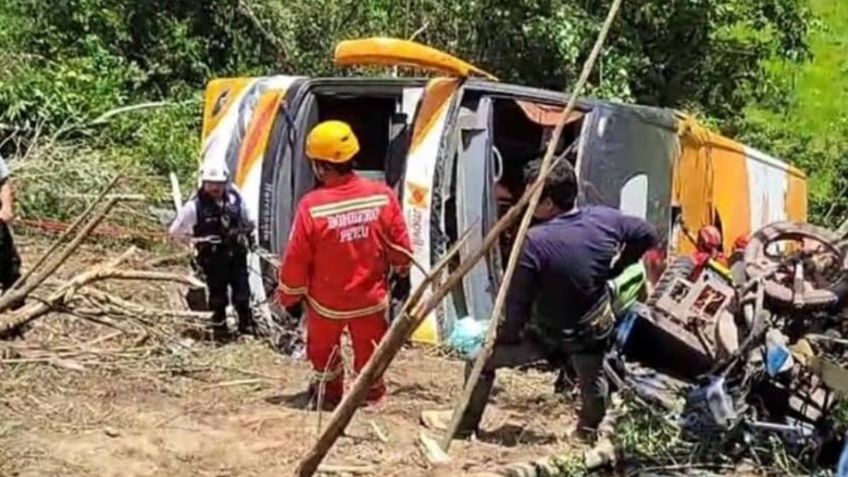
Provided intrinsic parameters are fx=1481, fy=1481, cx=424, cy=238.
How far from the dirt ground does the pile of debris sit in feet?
1.79

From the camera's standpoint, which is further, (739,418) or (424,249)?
(424,249)

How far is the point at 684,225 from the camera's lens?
969cm

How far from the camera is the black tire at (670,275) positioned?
23.0 feet

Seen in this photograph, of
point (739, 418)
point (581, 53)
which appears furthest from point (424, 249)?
point (581, 53)

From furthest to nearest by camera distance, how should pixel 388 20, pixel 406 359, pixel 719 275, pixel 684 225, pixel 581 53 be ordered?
pixel 388 20
pixel 581 53
pixel 684 225
pixel 406 359
pixel 719 275

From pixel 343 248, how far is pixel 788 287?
2.01m

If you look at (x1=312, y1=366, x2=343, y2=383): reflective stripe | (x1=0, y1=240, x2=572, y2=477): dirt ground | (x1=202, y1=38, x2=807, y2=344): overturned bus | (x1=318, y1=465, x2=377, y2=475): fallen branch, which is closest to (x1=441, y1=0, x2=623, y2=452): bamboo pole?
(x1=318, y1=465, x2=377, y2=475): fallen branch

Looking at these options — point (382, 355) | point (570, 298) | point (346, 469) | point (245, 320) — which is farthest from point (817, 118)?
point (382, 355)

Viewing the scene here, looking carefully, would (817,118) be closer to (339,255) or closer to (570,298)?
(339,255)

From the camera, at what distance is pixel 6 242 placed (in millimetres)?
7988

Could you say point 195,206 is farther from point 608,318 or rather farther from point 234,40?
point 234,40

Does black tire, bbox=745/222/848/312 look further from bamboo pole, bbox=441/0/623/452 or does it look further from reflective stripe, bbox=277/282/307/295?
reflective stripe, bbox=277/282/307/295

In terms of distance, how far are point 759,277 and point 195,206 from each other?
134 inches

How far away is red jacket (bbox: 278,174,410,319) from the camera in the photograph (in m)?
6.74
